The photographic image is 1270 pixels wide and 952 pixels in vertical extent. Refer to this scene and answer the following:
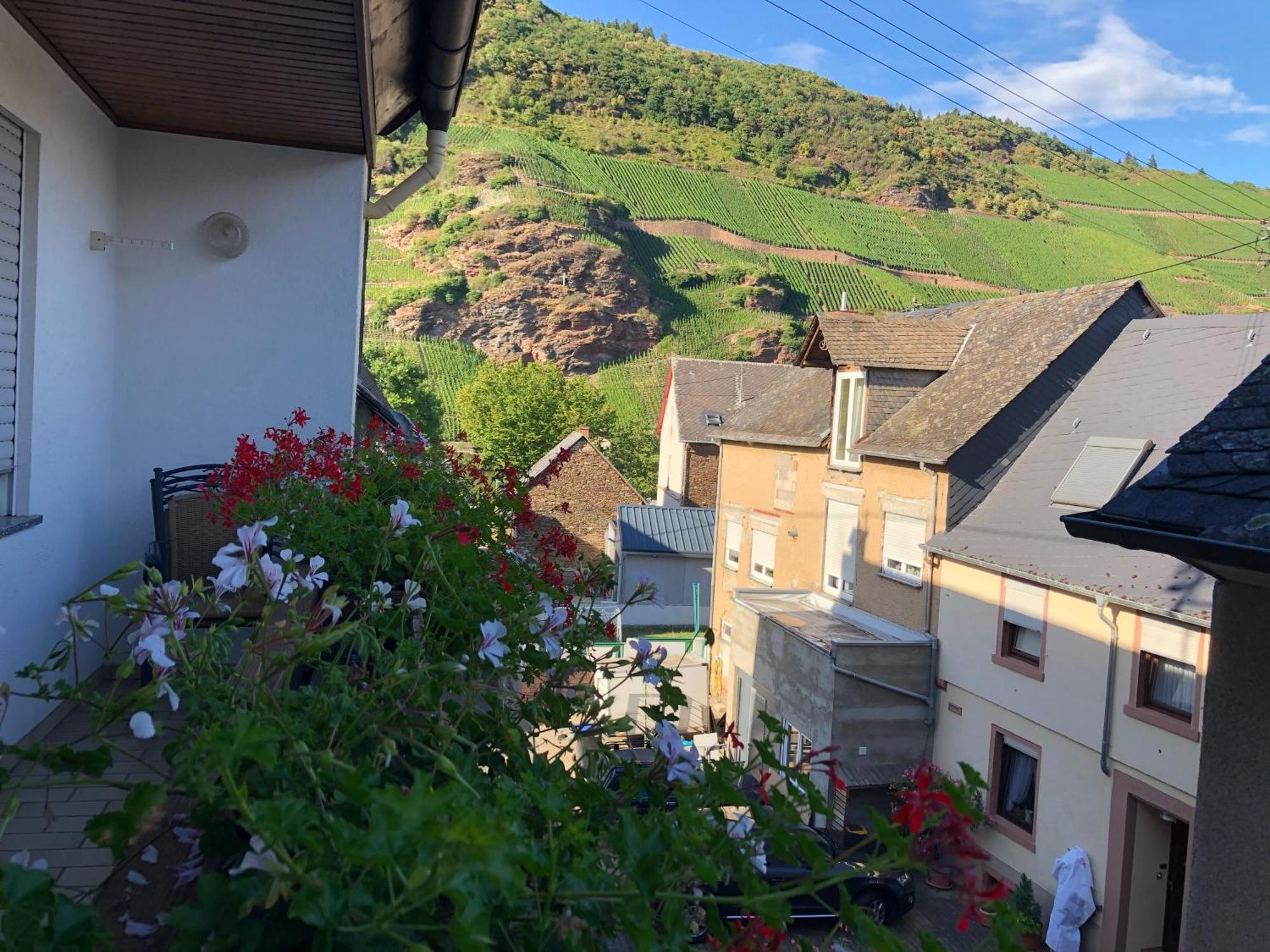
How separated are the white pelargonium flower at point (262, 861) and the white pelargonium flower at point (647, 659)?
3.09 feet

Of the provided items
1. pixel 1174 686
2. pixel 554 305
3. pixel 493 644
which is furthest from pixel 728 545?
pixel 554 305

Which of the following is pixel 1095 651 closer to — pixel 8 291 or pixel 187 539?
Result: pixel 187 539

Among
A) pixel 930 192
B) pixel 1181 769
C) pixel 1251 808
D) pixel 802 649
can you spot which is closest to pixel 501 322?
pixel 930 192

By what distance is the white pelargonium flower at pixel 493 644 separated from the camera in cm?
176

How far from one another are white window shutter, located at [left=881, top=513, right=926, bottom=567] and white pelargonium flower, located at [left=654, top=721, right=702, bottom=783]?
42.0ft

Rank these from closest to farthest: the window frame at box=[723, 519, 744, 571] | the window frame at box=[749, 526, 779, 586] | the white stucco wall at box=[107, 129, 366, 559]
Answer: the white stucco wall at box=[107, 129, 366, 559], the window frame at box=[749, 526, 779, 586], the window frame at box=[723, 519, 744, 571]

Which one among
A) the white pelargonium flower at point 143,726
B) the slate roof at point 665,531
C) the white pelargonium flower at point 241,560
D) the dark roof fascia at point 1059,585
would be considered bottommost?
the slate roof at point 665,531

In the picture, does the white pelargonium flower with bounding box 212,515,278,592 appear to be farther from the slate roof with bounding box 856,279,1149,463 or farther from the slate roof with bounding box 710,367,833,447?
the slate roof with bounding box 710,367,833,447

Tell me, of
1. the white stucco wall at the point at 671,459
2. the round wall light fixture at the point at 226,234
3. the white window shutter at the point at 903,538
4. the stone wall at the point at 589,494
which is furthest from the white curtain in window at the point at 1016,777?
the white stucco wall at the point at 671,459

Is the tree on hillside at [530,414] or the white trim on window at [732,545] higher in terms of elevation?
the tree on hillside at [530,414]

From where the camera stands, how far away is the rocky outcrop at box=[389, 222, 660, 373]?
2953 inches

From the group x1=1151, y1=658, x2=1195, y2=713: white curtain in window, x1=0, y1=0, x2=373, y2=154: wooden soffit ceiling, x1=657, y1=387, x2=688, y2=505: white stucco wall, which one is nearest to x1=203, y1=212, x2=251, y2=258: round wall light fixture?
x1=0, y1=0, x2=373, y2=154: wooden soffit ceiling

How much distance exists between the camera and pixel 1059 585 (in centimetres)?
1102

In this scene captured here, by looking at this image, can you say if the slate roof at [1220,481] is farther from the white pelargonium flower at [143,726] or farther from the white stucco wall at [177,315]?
Answer: the white stucco wall at [177,315]
